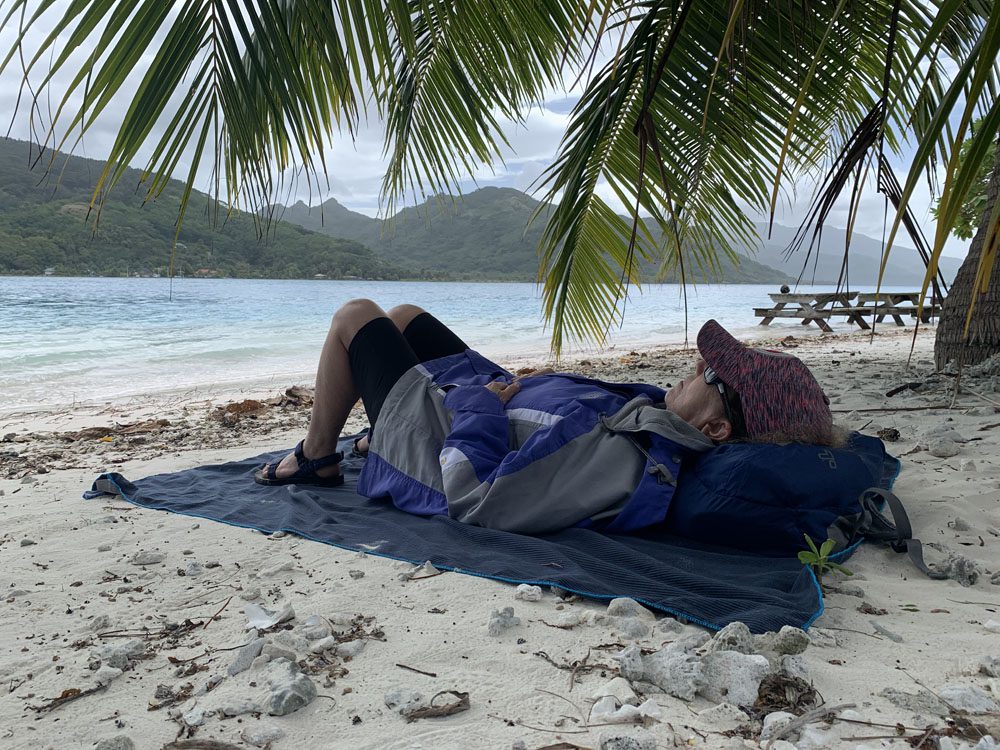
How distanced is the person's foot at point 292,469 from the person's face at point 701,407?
1356 mm

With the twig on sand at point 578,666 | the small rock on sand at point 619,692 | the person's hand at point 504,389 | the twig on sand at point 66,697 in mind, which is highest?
the person's hand at point 504,389

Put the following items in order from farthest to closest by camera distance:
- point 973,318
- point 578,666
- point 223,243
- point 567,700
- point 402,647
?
point 223,243
point 973,318
point 402,647
point 578,666
point 567,700

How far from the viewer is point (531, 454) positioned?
6.62ft

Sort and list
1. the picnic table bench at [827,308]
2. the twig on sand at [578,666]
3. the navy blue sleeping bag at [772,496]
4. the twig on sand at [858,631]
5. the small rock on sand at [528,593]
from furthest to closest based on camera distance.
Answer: the picnic table bench at [827,308]
the navy blue sleeping bag at [772,496]
the small rock on sand at [528,593]
the twig on sand at [858,631]
the twig on sand at [578,666]

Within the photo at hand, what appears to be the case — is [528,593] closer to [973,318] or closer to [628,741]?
[628,741]

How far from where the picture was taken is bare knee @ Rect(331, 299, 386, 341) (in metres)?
2.50

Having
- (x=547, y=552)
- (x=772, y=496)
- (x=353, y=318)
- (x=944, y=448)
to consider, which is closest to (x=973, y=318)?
(x=944, y=448)

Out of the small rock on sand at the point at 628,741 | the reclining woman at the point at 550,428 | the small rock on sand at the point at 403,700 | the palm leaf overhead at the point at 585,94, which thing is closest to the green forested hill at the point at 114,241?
the palm leaf overhead at the point at 585,94

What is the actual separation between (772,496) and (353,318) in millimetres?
1532

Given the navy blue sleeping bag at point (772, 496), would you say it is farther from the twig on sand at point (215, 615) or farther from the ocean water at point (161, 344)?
the ocean water at point (161, 344)

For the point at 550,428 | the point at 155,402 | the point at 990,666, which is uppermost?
the point at 550,428

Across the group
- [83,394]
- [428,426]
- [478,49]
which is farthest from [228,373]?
[428,426]

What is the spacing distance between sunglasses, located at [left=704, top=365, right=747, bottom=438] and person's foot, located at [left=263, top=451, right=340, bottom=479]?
5.00ft

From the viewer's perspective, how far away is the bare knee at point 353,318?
2498mm
